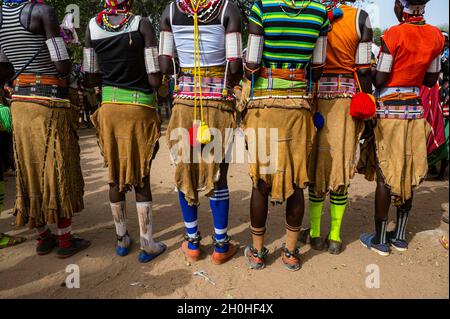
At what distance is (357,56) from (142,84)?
5.87 ft

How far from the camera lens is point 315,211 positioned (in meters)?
3.21

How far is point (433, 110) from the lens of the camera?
3.98 meters

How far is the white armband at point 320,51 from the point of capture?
2557 millimetres

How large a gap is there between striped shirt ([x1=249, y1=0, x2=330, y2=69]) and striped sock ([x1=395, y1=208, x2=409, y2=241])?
173 centimetres

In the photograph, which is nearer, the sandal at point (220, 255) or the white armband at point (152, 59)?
the white armband at point (152, 59)

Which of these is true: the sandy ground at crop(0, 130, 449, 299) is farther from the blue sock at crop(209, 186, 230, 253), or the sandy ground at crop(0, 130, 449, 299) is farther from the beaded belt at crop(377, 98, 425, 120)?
the beaded belt at crop(377, 98, 425, 120)

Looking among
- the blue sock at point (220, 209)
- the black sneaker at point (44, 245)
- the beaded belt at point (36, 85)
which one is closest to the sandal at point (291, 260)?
the blue sock at point (220, 209)

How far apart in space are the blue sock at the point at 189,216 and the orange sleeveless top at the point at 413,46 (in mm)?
2090

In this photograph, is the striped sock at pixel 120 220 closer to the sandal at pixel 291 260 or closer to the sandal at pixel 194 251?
the sandal at pixel 194 251

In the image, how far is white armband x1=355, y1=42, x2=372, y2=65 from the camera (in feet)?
9.03

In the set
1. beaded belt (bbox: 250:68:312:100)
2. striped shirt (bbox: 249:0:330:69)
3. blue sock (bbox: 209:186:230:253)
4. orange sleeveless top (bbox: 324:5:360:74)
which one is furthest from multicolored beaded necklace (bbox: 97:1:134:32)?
orange sleeveless top (bbox: 324:5:360:74)

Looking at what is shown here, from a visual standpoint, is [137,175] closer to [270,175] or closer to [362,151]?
[270,175]

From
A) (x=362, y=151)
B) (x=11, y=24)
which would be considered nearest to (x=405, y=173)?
(x=362, y=151)

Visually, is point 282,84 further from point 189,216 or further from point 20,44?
point 20,44
